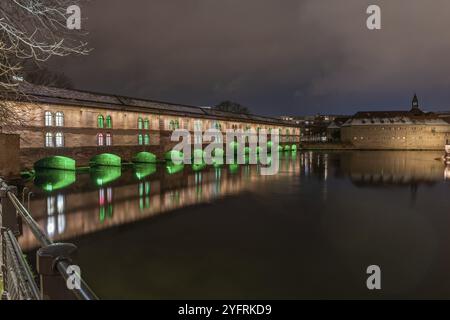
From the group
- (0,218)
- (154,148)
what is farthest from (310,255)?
(154,148)

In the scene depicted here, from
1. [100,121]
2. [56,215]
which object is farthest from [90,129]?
[56,215]

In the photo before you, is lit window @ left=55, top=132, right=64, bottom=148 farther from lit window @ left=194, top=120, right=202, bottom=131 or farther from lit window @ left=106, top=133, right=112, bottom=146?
lit window @ left=194, top=120, right=202, bottom=131

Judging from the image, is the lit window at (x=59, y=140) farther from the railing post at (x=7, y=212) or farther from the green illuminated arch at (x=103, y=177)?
the railing post at (x=7, y=212)

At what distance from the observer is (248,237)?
Answer: 1258cm

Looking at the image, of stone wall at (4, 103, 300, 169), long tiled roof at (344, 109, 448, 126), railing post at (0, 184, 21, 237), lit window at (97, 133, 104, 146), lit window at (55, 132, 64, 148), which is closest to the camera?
railing post at (0, 184, 21, 237)

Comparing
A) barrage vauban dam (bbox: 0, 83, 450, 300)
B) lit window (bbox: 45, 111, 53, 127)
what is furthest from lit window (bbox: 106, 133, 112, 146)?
lit window (bbox: 45, 111, 53, 127)

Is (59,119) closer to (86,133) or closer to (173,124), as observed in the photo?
(86,133)

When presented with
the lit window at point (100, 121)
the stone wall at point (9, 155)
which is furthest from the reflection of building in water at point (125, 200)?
the lit window at point (100, 121)

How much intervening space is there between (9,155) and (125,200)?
9.54 m

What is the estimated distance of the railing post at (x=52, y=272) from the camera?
2494 millimetres

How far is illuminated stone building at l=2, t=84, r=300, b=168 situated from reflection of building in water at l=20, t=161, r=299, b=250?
16.8 ft

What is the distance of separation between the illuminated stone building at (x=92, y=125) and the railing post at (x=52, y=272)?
71.6 ft

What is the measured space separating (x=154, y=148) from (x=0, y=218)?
35.6 metres

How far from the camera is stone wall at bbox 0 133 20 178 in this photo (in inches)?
870
